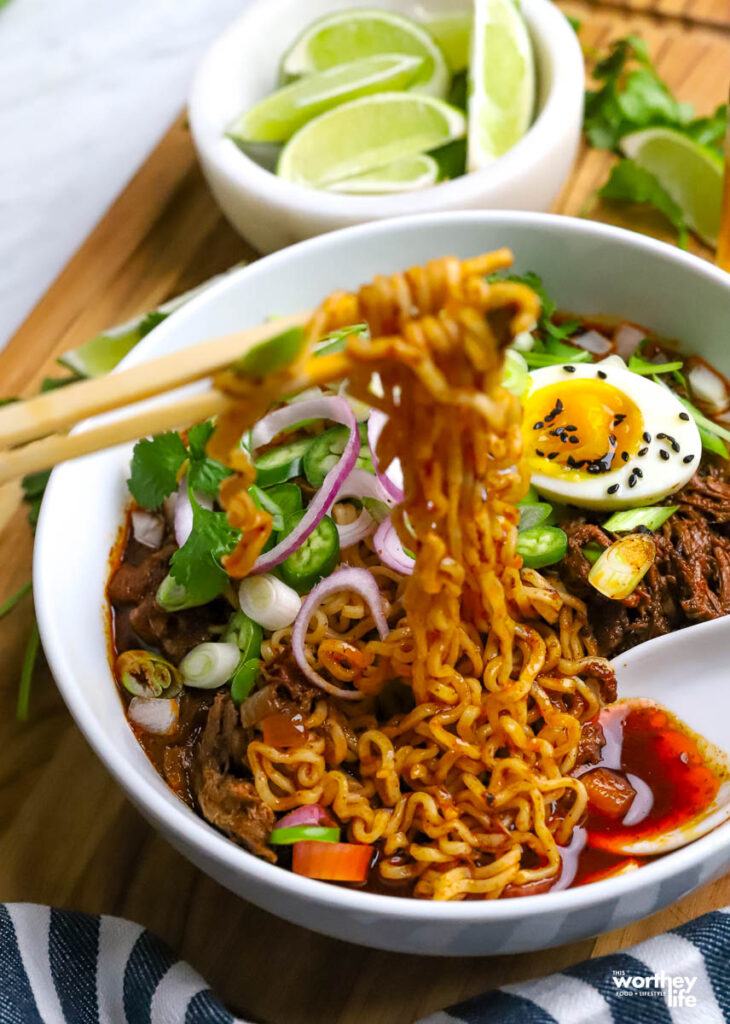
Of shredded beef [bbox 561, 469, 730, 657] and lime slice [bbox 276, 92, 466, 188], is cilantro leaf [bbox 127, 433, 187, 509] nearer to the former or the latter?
shredded beef [bbox 561, 469, 730, 657]

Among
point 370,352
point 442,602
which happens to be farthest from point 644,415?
point 370,352

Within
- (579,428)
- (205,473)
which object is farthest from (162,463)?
(579,428)

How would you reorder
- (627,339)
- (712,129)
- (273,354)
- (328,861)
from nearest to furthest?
(273,354) → (328,861) → (627,339) → (712,129)

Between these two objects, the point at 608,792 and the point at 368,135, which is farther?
the point at 368,135

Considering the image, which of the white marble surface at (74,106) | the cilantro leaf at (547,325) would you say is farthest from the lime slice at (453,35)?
the cilantro leaf at (547,325)

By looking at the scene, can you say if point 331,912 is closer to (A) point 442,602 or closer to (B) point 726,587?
(A) point 442,602

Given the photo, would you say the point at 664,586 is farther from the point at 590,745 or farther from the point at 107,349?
the point at 107,349

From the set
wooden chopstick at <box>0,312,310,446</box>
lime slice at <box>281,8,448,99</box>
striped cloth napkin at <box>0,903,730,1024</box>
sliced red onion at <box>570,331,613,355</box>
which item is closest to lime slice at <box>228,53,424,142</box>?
lime slice at <box>281,8,448,99</box>
